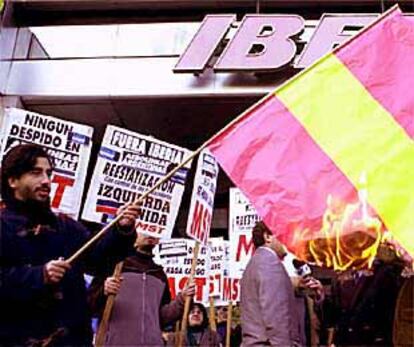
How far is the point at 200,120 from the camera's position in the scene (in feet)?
32.9

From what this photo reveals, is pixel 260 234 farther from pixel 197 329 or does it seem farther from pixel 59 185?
pixel 197 329

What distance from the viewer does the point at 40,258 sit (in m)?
3.50

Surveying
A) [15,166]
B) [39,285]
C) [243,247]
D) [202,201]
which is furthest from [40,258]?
[243,247]

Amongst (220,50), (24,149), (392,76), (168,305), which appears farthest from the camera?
(220,50)

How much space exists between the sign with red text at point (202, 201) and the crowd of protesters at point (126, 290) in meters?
0.42

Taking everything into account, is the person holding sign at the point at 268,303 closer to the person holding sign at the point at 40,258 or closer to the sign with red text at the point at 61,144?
the person holding sign at the point at 40,258

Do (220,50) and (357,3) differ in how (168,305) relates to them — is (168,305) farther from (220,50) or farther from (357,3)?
(357,3)

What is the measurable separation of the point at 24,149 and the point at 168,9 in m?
6.09

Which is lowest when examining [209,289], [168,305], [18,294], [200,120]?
[18,294]

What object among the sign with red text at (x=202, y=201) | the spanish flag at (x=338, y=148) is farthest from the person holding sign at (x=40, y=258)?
the sign with red text at (x=202, y=201)

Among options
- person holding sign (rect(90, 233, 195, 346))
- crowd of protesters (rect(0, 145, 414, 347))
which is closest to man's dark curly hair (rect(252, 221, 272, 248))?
crowd of protesters (rect(0, 145, 414, 347))

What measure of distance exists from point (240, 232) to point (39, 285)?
399 centimetres

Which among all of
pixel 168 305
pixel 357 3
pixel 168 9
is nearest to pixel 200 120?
pixel 168 9

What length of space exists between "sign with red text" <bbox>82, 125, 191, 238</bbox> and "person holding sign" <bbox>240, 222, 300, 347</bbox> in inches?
42.3
